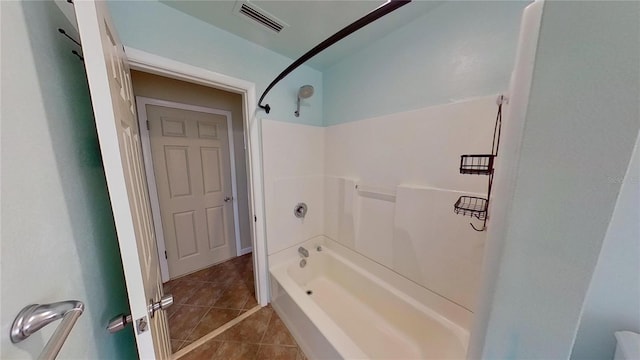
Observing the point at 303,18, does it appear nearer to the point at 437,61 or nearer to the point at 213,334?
the point at 437,61

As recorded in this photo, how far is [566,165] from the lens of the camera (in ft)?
1.02

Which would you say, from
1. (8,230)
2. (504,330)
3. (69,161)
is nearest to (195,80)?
(69,161)

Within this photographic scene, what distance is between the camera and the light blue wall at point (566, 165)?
277mm

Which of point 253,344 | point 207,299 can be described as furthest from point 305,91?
point 207,299

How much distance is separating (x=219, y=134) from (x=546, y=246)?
2.67 m

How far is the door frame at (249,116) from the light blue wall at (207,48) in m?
0.05

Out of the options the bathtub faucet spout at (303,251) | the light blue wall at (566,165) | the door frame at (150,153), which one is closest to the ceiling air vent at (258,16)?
the door frame at (150,153)

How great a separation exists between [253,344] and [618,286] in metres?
2.12

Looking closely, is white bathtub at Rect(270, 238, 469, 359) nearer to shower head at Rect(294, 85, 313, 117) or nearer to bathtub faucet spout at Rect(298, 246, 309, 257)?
bathtub faucet spout at Rect(298, 246, 309, 257)

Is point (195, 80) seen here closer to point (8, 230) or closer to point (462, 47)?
point (8, 230)

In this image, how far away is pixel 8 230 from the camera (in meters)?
0.36

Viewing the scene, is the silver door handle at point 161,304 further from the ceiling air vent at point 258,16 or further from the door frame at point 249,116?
the ceiling air vent at point 258,16

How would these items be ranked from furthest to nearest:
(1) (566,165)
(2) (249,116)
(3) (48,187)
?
(2) (249,116) → (3) (48,187) → (1) (566,165)

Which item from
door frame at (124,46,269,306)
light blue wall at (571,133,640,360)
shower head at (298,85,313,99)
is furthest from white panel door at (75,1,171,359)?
light blue wall at (571,133,640,360)
